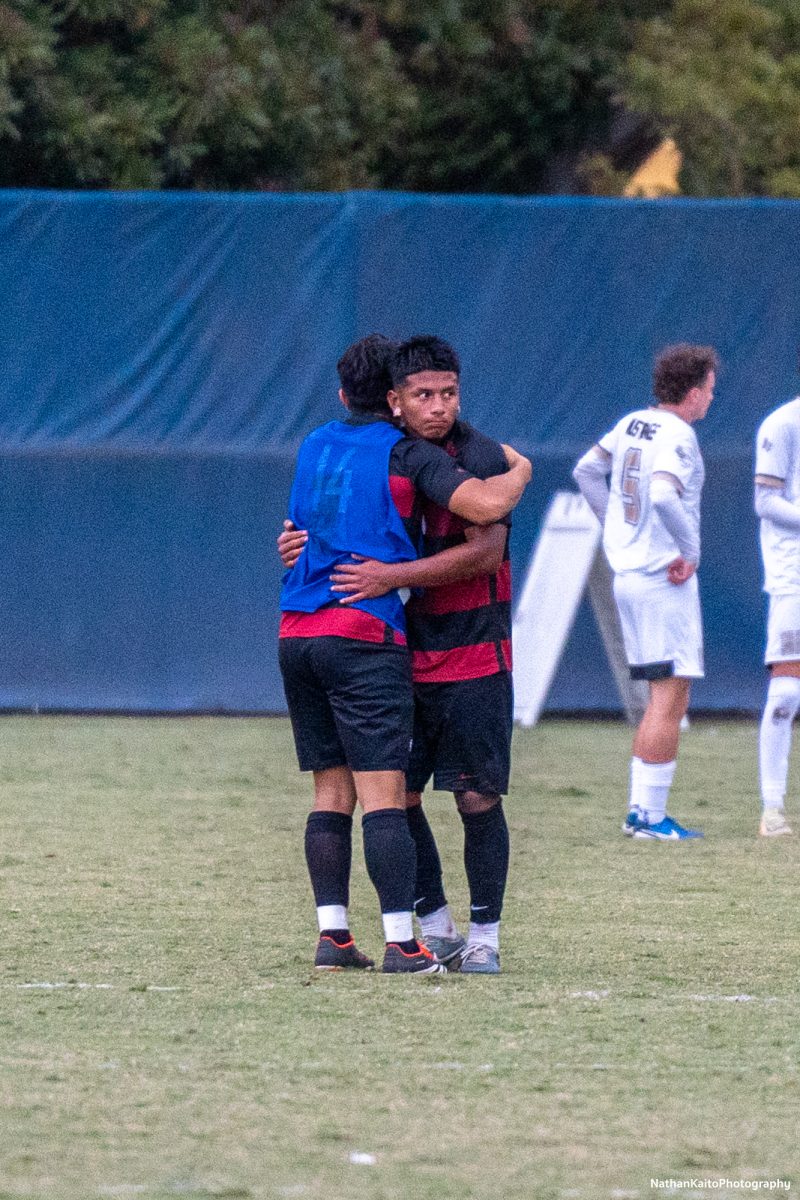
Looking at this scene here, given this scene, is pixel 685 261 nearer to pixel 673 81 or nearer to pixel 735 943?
pixel 673 81

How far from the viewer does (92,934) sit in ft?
20.4

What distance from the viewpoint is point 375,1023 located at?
Result: 5.04 meters

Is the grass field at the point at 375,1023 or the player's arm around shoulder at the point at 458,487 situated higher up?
the player's arm around shoulder at the point at 458,487

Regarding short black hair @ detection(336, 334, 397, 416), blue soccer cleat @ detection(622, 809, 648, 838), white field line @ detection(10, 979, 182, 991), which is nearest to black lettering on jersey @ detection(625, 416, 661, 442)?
blue soccer cleat @ detection(622, 809, 648, 838)

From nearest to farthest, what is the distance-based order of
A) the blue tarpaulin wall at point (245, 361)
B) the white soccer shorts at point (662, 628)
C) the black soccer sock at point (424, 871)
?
the black soccer sock at point (424, 871)
the white soccer shorts at point (662, 628)
the blue tarpaulin wall at point (245, 361)

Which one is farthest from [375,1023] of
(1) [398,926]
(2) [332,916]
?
(2) [332,916]

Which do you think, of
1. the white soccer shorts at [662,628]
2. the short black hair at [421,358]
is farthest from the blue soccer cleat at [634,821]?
the short black hair at [421,358]

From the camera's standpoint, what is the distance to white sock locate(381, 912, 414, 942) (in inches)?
220

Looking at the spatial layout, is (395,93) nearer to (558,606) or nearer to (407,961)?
(558,606)

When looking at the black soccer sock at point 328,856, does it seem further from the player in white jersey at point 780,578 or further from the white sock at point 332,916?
the player in white jersey at point 780,578

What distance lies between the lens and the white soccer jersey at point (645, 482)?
855cm

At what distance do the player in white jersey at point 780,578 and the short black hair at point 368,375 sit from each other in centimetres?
322

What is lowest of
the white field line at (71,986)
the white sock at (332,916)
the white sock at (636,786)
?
the white field line at (71,986)

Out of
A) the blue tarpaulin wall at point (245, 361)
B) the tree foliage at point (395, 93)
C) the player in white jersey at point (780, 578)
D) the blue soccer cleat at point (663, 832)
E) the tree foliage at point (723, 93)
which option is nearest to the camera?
the blue soccer cleat at point (663, 832)
